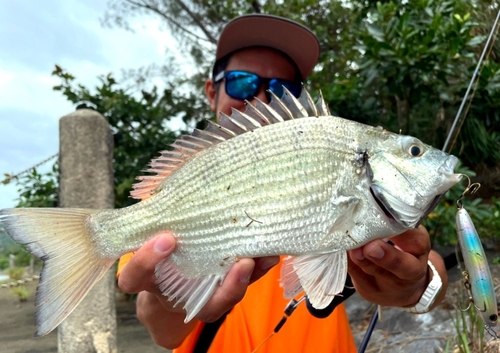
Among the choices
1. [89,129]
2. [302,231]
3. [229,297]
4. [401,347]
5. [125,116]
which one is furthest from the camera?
[125,116]

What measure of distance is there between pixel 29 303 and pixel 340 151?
4546 mm

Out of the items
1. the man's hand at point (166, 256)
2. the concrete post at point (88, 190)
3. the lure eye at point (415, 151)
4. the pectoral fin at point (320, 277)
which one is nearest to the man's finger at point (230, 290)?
the man's hand at point (166, 256)

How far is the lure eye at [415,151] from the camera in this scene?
1129 millimetres

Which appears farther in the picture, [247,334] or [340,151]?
[247,334]

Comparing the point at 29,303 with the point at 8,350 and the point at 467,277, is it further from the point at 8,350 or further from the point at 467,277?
the point at 467,277

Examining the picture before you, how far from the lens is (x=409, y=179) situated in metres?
1.10

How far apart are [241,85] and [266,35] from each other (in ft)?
1.18

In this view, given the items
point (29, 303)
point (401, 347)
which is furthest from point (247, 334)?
point (29, 303)

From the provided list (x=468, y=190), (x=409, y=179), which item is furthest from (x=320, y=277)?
(x=468, y=190)

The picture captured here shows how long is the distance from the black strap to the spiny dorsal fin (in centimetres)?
66

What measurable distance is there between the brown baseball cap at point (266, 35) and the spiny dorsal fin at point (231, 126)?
3.78ft

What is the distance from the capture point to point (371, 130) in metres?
1.16

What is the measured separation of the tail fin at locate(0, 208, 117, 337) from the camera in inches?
45.1

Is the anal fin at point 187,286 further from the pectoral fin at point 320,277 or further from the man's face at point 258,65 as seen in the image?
the man's face at point 258,65
